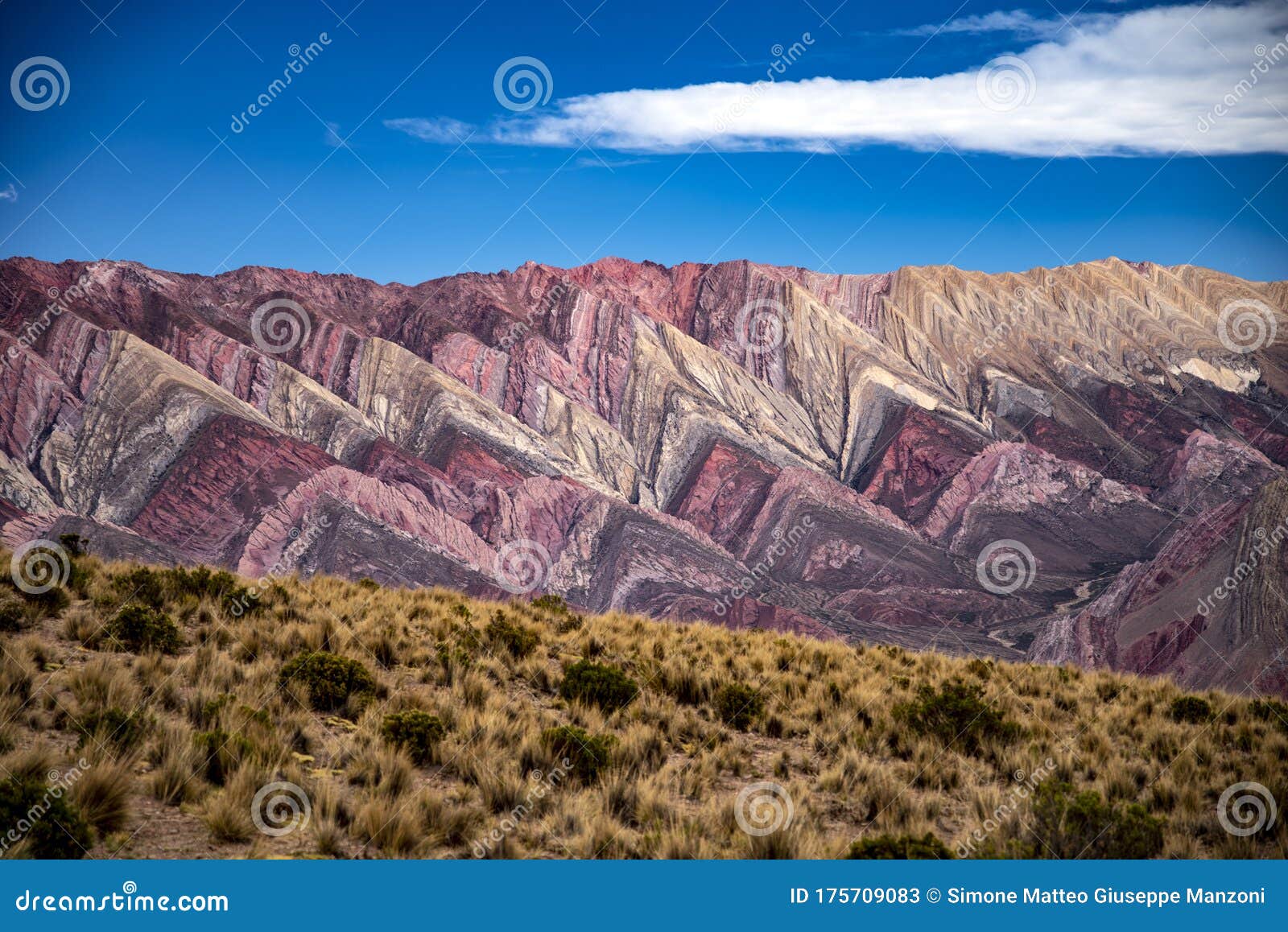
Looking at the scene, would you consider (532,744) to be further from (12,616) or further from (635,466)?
(635,466)

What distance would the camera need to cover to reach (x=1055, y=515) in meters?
159

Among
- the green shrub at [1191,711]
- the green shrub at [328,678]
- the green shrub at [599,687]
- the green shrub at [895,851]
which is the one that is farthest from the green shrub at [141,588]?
the green shrub at [1191,711]

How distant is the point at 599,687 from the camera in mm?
12320

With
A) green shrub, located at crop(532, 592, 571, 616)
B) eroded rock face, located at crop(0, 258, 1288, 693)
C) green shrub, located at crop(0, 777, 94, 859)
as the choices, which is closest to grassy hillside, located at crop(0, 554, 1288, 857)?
green shrub, located at crop(0, 777, 94, 859)

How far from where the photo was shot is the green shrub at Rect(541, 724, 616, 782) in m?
9.48

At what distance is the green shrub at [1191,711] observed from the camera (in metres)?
14.2

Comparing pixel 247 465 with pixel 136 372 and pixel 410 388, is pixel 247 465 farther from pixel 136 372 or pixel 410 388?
pixel 410 388

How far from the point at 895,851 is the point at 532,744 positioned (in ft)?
14.7

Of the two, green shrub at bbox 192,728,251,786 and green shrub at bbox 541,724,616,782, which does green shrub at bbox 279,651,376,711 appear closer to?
green shrub at bbox 192,728,251,786

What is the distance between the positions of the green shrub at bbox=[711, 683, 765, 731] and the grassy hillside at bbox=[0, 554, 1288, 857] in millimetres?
40

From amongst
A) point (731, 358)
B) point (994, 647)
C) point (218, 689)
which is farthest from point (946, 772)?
point (731, 358)

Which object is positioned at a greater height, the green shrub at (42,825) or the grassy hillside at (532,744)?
the grassy hillside at (532,744)

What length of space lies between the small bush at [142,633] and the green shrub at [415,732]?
4.37 metres

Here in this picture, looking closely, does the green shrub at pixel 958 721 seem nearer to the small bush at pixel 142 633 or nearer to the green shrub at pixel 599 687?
the green shrub at pixel 599 687
